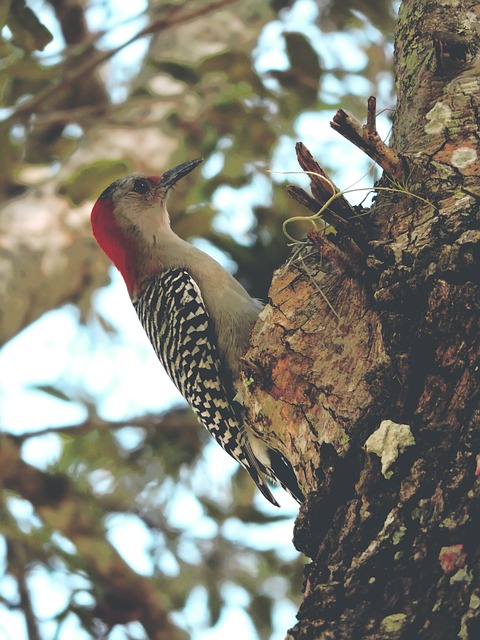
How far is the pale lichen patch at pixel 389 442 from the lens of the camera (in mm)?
1849

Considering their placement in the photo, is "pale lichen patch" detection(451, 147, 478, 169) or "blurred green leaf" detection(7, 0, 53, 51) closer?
"pale lichen patch" detection(451, 147, 478, 169)

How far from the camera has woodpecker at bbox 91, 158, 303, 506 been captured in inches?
148

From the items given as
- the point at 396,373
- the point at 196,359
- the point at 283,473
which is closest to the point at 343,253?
the point at 396,373

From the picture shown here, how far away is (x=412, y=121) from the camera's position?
2787mm

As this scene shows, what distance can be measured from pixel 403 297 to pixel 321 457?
18.1 inches

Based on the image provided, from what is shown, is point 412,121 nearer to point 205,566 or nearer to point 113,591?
point 113,591

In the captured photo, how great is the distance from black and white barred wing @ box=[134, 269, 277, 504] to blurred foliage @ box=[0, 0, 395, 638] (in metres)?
0.64

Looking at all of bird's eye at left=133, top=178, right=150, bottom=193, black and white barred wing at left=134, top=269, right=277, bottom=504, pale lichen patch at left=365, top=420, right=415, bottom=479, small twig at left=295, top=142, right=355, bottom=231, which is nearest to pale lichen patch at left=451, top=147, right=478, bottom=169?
small twig at left=295, top=142, right=355, bottom=231

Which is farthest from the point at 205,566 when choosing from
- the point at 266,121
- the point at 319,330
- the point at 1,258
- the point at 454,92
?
the point at 454,92

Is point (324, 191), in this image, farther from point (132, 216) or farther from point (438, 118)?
point (132, 216)

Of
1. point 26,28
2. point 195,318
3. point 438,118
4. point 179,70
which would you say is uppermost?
point 179,70

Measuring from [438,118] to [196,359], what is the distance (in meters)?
1.70

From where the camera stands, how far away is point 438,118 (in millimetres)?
2609

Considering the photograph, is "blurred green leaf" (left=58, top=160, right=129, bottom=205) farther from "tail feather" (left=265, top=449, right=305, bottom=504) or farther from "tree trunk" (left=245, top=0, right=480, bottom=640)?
"tree trunk" (left=245, top=0, right=480, bottom=640)
